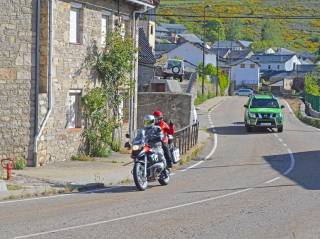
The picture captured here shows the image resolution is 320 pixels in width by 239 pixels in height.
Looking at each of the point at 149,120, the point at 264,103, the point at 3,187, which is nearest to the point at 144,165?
the point at 149,120

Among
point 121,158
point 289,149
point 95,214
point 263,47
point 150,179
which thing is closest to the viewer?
point 95,214

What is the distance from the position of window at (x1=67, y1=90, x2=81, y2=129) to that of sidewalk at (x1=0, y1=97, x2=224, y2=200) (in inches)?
56.8

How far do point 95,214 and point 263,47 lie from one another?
17499 cm

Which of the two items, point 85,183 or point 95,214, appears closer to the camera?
point 95,214

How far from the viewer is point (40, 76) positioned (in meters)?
22.5

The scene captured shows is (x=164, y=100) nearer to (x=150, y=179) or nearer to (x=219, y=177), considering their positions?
(x=219, y=177)

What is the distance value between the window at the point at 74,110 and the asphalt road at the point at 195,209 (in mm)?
4209

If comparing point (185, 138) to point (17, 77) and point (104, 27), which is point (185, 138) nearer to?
point (104, 27)

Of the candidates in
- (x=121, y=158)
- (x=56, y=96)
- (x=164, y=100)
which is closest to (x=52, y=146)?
(x=56, y=96)

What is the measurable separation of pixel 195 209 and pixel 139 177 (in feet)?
11.0

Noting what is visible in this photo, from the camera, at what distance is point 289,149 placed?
3128 cm

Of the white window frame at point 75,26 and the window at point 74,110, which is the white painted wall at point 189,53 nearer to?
the window at point 74,110

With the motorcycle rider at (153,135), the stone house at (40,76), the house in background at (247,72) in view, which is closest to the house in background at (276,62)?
the house in background at (247,72)

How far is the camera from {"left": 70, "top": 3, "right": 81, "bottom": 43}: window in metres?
24.6
